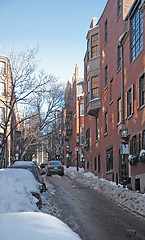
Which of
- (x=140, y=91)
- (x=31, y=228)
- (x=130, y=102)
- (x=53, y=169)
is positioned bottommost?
(x=53, y=169)

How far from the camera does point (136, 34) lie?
64.6 ft

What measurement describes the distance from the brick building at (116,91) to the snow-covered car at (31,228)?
1309cm

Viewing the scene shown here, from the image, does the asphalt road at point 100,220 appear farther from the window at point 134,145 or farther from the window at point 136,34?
the window at point 136,34

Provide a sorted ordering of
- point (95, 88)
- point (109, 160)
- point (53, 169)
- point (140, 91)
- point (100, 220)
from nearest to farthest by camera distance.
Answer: point (100, 220) < point (140, 91) < point (109, 160) < point (95, 88) < point (53, 169)

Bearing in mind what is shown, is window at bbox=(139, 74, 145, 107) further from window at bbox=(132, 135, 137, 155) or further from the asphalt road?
the asphalt road

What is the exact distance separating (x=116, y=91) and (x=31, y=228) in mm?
20648

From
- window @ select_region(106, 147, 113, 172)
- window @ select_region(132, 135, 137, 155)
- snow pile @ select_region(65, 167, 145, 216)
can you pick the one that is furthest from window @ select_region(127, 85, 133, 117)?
window @ select_region(106, 147, 113, 172)

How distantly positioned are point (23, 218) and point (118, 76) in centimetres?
1987

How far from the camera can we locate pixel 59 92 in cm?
4084

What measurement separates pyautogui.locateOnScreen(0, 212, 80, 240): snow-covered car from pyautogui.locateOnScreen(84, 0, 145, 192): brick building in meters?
13.1

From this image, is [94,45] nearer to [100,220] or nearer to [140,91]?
[140,91]

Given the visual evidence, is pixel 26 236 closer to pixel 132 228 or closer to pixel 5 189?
pixel 5 189

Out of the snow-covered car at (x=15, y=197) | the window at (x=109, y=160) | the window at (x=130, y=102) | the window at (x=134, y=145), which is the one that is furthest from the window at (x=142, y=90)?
the snow-covered car at (x=15, y=197)

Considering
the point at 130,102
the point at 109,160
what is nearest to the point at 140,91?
the point at 130,102
